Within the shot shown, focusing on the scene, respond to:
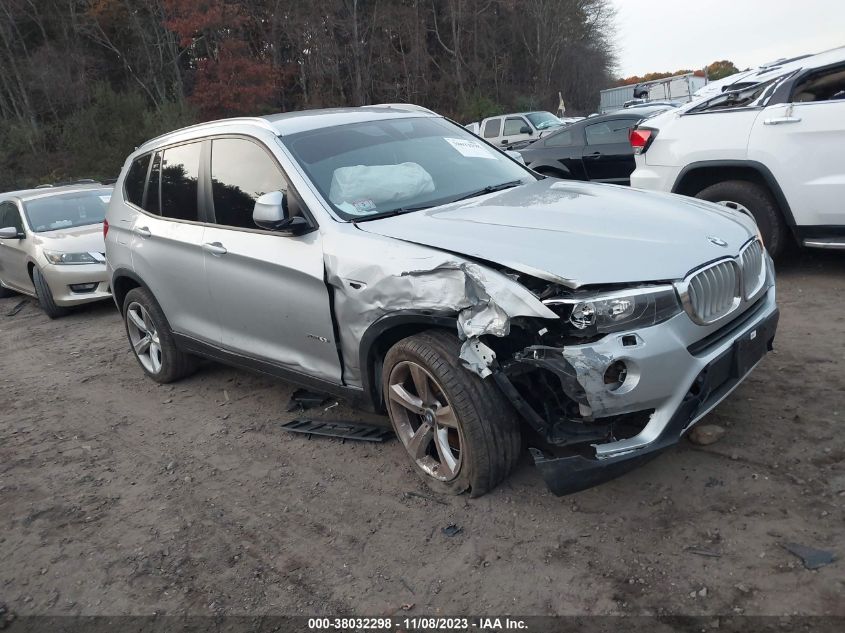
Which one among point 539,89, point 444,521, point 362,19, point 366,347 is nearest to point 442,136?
point 366,347

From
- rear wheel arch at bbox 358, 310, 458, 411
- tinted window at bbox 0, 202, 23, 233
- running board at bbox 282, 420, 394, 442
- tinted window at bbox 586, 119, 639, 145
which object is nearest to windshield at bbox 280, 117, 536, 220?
rear wheel arch at bbox 358, 310, 458, 411

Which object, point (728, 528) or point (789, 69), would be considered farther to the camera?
point (789, 69)

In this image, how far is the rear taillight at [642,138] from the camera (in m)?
6.62

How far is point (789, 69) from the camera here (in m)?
6.03

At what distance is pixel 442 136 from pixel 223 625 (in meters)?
3.17

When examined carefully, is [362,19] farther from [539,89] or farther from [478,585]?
[478,585]

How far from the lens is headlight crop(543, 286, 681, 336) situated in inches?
112


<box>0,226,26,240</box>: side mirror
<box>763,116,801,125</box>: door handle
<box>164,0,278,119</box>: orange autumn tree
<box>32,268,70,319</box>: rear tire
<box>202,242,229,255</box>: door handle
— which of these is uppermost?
<box>164,0,278,119</box>: orange autumn tree

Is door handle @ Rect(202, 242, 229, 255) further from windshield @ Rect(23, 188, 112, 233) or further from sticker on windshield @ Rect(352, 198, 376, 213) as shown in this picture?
windshield @ Rect(23, 188, 112, 233)

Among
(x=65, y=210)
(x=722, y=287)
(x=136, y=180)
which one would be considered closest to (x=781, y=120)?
(x=722, y=287)

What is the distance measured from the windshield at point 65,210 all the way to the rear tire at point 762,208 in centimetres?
759

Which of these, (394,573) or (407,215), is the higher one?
(407,215)

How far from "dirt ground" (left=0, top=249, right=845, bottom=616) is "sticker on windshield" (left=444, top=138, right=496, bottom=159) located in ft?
6.36

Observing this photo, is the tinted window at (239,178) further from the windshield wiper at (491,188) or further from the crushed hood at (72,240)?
the crushed hood at (72,240)
